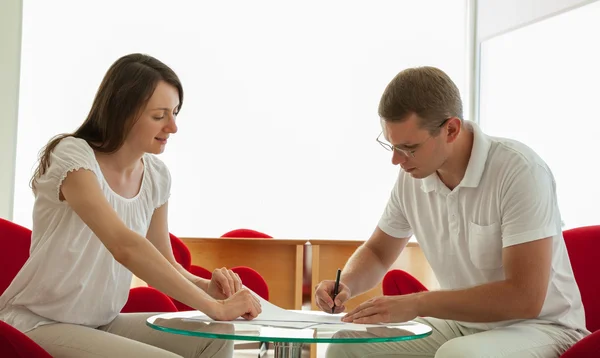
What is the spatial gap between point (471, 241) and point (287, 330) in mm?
764

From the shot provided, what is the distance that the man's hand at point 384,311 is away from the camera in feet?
5.90

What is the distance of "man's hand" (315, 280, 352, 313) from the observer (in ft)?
6.83

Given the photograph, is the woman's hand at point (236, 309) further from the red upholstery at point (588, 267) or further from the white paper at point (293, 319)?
the red upholstery at point (588, 267)

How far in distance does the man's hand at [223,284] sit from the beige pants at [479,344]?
14.3 inches

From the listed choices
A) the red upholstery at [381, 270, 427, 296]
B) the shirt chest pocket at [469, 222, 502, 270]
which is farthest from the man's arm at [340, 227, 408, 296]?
the shirt chest pocket at [469, 222, 502, 270]

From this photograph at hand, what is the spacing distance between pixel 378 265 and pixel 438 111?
628 mm

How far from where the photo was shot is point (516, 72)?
584 centimetres

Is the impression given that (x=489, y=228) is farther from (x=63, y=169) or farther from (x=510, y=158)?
(x=63, y=169)

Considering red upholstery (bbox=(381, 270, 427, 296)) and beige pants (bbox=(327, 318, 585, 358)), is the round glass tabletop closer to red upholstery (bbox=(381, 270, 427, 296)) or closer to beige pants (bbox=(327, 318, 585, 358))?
beige pants (bbox=(327, 318, 585, 358))

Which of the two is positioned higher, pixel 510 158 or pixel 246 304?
pixel 510 158

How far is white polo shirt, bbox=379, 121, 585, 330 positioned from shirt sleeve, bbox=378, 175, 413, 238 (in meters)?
0.11

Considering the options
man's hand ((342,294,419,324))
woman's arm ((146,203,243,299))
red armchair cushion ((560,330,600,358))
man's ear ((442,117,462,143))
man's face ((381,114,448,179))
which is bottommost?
red armchair cushion ((560,330,600,358))

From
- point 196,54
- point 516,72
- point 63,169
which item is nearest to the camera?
point 63,169

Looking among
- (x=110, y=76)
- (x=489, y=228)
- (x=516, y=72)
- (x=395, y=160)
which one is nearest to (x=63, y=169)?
(x=110, y=76)
